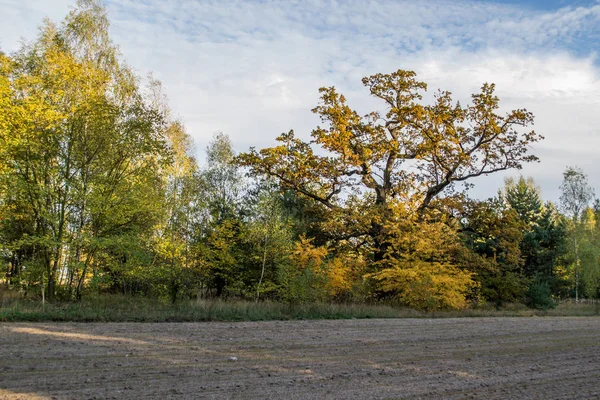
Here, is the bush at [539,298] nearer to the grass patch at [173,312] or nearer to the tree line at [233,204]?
the tree line at [233,204]

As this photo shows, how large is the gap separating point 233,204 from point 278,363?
62.6ft

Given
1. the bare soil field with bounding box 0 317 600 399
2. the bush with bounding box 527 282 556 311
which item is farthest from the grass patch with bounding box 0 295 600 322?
the bush with bounding box 527 282 556 311

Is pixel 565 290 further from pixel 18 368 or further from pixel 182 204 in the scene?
pixel 18 368

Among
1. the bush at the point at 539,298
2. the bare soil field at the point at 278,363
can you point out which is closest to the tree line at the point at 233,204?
the bush at the point at 539,298

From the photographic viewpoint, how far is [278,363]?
8.03m

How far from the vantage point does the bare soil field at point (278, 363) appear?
6223 mm

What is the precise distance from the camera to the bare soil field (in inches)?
245

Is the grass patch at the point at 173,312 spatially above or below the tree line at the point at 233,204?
below

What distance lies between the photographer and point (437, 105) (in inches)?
1092

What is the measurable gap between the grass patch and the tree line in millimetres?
1227

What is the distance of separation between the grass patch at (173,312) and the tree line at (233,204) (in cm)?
123

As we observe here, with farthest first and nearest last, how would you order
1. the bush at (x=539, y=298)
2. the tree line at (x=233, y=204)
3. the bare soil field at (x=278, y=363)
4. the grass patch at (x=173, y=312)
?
the bush at (x=539, y=298) → the tree line at (x=233, y=204) → the grass patch at (x=173, y=312) → the bare soil field at (x=278, y=363)

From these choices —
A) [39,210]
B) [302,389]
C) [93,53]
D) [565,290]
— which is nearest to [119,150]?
[39,210]

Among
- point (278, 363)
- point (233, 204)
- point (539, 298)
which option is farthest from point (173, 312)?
point (539, 298)
